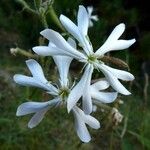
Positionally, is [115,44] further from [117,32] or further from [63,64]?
[63,64]

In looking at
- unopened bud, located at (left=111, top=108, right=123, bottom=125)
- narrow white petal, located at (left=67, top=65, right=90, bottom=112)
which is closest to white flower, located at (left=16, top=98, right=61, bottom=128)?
narrow white petal, located at (left=67, top=65, right=90, bottom=112)

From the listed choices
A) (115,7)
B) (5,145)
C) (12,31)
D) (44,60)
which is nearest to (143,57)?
(115,7)

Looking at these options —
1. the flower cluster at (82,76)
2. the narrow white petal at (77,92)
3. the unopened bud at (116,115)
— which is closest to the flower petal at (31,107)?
the flower cluster at (82,76)

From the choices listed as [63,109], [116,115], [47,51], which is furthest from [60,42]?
[63,109]

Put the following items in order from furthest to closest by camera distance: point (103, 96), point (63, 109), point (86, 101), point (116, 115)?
point (63, 109) → point (116, 115) → point (103, 96) → point (86, 101)

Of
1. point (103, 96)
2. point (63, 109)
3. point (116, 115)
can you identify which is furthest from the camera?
point (63, 109)

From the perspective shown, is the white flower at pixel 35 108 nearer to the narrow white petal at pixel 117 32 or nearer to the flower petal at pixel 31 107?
the flower petal at pixel 31 107
